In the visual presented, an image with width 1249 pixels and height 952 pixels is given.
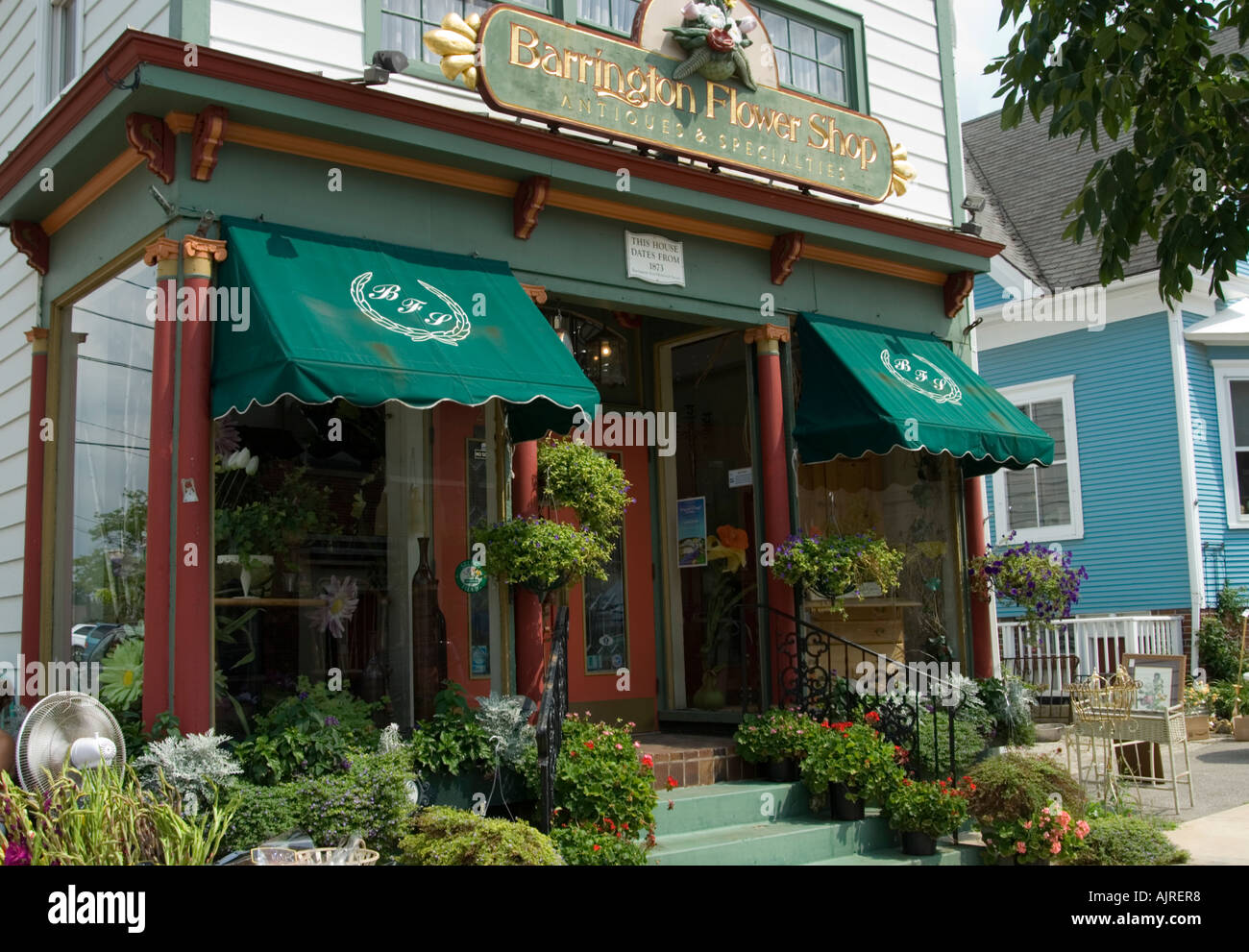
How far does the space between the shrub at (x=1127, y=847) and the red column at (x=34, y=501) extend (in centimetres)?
738

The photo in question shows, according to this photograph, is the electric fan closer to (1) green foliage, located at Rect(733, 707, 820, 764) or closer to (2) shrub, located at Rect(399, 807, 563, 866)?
(2) shrub, located at Rect(399, 807, 563, 866)

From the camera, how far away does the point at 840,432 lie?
983 cm

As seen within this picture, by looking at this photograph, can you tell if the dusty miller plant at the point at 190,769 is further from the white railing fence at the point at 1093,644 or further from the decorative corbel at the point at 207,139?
the white railing fence at the point at 1093,644

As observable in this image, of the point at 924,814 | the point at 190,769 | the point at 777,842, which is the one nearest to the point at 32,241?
the point at 190,769

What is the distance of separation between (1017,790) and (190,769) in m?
5.15

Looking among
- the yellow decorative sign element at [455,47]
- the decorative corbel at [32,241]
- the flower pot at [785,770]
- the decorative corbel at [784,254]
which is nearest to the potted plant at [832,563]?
the flower pot at [785,770]

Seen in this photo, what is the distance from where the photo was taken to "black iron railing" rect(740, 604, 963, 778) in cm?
912

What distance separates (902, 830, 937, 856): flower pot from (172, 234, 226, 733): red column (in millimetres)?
4581

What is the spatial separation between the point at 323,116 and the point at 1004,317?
525 inches

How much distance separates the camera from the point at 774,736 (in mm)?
8891

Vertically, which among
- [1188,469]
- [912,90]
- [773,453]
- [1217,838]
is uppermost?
[912,90]

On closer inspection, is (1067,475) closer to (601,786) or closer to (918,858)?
(918,858)

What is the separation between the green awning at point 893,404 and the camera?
976 centimetres
